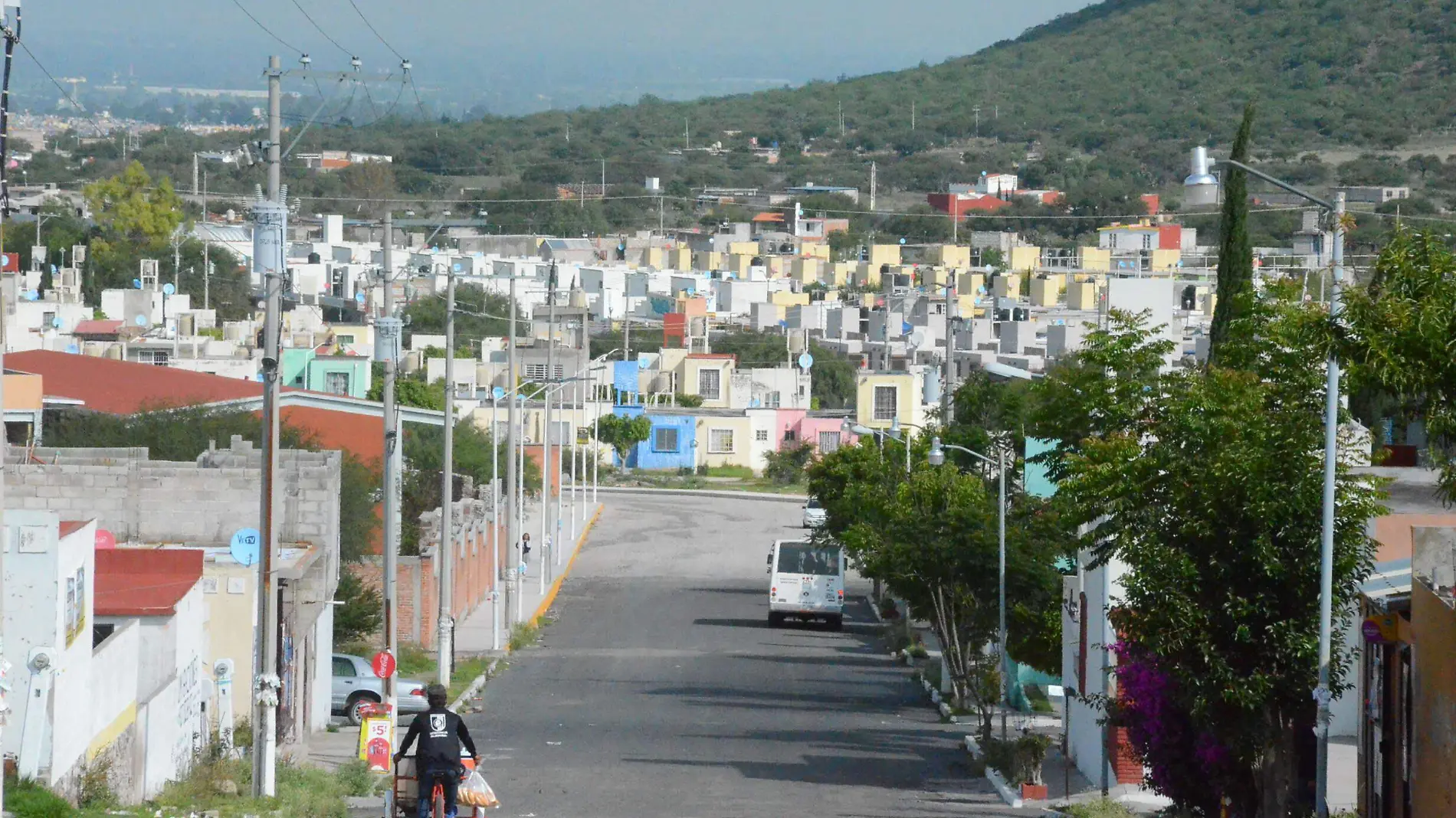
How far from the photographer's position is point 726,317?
427ft

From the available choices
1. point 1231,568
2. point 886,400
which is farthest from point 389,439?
point 886,400

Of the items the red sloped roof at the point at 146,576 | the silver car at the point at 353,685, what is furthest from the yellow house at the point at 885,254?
the red sloped roof at the point at 146,576

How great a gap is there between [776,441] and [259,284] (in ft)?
237

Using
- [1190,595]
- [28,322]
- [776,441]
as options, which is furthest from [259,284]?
[776,441]

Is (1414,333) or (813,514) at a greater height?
(1414,333)

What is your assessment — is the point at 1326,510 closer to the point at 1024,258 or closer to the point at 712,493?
the point at 712,493

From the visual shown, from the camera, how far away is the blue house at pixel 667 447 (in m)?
93.6

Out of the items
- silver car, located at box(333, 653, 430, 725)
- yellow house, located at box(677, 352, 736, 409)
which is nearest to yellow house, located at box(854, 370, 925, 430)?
yellow house, located at box(677, 352, 736, 409)

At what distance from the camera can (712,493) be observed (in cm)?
8712

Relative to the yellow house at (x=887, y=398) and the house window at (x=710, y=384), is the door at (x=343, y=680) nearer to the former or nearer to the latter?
the yellow house at (x=887, y=398)

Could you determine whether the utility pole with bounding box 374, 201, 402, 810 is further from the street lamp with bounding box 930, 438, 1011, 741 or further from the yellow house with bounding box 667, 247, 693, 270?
the yellow house with bounding box 667, 247, 693, 270

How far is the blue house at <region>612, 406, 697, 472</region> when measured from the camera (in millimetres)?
93562

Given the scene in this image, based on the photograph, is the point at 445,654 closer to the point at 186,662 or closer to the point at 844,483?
the point at 186,662

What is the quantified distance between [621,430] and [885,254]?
9712cm
